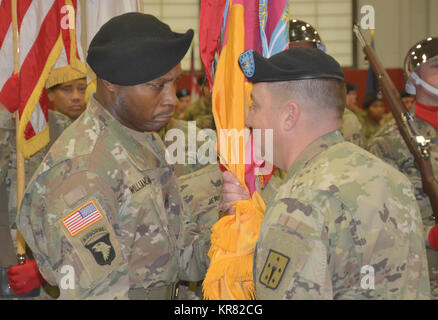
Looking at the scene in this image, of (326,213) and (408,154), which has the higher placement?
(326,213)

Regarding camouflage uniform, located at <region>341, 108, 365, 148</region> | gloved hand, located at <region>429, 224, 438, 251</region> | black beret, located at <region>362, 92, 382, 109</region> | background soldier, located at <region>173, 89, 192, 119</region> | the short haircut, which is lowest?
black beret, located at <region>362, 92, 382, 109</region>

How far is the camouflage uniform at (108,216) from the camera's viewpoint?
1788mm

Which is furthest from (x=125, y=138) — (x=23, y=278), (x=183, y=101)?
(x=183, y=101)

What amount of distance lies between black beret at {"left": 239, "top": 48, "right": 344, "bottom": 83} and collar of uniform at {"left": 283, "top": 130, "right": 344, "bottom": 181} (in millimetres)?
162

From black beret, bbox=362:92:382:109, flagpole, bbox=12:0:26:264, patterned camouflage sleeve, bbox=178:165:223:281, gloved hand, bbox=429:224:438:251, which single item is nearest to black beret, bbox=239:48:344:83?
patterned camouflage sleeve, bbox=178:165:223:281

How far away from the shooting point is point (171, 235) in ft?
7.25

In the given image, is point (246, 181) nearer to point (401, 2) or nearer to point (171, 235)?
point (171, 235)

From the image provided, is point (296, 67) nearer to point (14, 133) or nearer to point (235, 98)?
point (235, 98)

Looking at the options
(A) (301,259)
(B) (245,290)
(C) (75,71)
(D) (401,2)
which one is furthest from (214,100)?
(D) (401,2)

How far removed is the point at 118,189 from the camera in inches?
77.3

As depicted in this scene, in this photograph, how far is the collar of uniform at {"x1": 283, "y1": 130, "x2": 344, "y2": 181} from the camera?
1644 millimetres

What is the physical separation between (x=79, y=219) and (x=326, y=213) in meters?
0.72

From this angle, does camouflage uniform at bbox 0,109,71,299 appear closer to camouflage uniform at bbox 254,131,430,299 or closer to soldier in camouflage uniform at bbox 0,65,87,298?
soldier in camouflage uniform at bbox 0,65,87,298

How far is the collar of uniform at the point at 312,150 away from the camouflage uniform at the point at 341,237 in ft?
0.18
